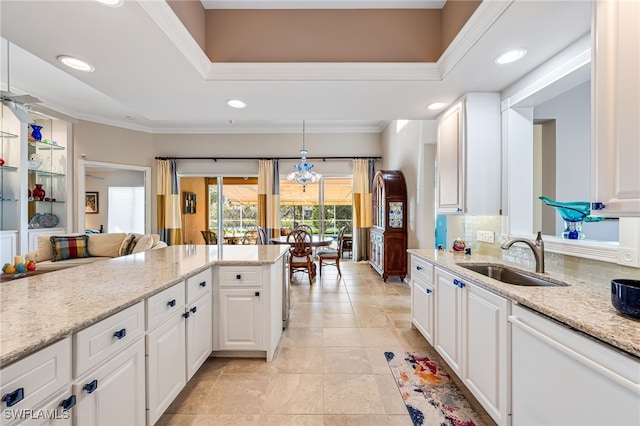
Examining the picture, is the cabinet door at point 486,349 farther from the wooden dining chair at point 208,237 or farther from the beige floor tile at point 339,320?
the wooden dining chair at point 208,237

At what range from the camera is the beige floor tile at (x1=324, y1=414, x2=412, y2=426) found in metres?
1.67

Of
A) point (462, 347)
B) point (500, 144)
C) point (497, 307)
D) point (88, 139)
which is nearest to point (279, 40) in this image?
point (500, 144)

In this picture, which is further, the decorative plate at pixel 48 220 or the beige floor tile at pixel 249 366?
the decorative plate at pixel 48 220

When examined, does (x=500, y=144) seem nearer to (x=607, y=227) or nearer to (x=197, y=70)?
(x=607, y=227)

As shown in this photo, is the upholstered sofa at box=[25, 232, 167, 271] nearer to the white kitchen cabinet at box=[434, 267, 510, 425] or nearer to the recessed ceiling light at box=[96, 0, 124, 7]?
the recessed ceiling light at box=[96, 0, 124, 7]

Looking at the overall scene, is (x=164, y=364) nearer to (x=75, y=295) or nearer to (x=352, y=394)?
(x=75, y=295)

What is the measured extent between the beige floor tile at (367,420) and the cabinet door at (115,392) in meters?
1.05

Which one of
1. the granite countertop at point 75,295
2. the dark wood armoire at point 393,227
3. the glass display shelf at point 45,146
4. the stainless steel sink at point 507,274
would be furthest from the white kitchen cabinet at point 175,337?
the glass display shelf at point 45,146

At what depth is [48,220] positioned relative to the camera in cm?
489

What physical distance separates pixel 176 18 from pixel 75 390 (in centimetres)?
190

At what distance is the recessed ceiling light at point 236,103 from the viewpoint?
2520 millimetres

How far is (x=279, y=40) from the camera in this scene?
6.86 ft

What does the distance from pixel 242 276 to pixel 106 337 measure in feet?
3.78

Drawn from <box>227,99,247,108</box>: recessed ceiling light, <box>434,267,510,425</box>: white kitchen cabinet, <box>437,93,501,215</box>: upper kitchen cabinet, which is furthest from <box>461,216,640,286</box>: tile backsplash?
<box>227,99,247,108</box>: recessed ceiling light
